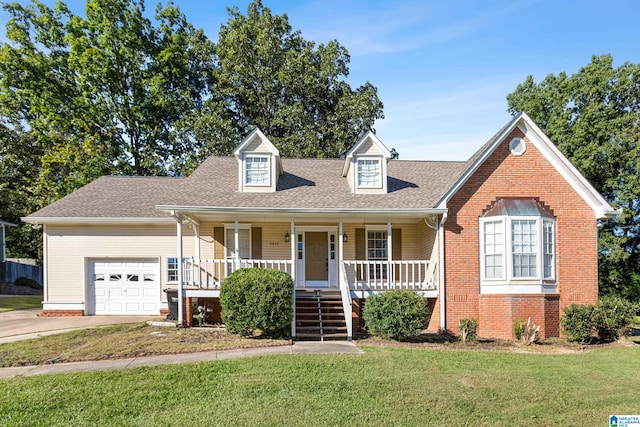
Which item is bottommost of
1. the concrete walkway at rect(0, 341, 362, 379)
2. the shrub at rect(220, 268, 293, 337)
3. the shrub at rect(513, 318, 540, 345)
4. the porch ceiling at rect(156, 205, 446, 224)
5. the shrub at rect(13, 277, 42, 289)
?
the shrub at rect(13, 277, 42, 289)

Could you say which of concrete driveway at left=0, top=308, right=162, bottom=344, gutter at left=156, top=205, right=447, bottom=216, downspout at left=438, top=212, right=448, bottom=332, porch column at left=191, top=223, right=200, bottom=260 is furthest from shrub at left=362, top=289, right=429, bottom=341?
concrete driveway at left=0, top=308, right=162, bottom=344

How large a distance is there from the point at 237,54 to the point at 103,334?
2236 cm

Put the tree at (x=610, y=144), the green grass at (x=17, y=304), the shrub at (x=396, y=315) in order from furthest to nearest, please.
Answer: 1. the tree at (x=610, y=144)
2. the green grass at (x=17, y=304)
3. the shrub at (x=396, y=315)

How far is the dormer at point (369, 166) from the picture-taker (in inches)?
641

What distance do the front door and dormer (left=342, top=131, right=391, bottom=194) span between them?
2.29 metres

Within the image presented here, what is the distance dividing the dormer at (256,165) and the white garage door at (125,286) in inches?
202

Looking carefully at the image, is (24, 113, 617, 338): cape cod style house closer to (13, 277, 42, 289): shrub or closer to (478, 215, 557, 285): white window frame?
(478, 215, 557, 285): white window frame

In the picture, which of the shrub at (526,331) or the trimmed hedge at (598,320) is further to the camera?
the trimmed hedge at (598,320)

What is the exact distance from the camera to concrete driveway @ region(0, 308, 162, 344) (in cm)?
1321

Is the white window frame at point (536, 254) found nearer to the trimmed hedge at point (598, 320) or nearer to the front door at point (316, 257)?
the trimmed hedge at point (598, 320)

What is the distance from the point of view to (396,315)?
39.6ft

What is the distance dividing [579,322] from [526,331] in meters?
1.50

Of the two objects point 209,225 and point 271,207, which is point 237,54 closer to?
point 209,225

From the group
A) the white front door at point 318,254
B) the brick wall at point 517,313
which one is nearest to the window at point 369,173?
the white front door at point 318,254
